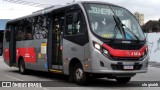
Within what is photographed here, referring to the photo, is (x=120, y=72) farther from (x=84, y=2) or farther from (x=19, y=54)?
(x=19, y=54)

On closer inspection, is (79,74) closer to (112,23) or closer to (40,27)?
(112,23)

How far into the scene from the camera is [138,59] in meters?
13.2

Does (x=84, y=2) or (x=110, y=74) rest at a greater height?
(x=84, y=2)

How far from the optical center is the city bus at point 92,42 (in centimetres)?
1273

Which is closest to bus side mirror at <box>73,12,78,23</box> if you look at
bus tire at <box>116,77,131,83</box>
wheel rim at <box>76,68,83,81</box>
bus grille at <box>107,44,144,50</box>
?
wheel rim at <box>76,68,83,81</box>

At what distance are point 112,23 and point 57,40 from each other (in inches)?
118

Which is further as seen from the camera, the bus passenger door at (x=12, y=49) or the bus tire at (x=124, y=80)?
the bus passenger door at (x=12, y=49)

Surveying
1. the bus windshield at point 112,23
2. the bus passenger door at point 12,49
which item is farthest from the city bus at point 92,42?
the bus passenger door at point 12,49

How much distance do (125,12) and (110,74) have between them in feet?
8.88

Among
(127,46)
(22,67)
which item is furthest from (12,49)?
(127,46)

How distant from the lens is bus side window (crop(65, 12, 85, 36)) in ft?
44.6

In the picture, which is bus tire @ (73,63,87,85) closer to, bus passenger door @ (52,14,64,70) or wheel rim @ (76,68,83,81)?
wheel rim @ (76,68,83,81)

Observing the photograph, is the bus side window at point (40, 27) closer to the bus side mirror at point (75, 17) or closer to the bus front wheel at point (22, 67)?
the bus front wheel at point (22, 67)

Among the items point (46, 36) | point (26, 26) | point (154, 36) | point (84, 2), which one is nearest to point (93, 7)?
point (84, 2)
